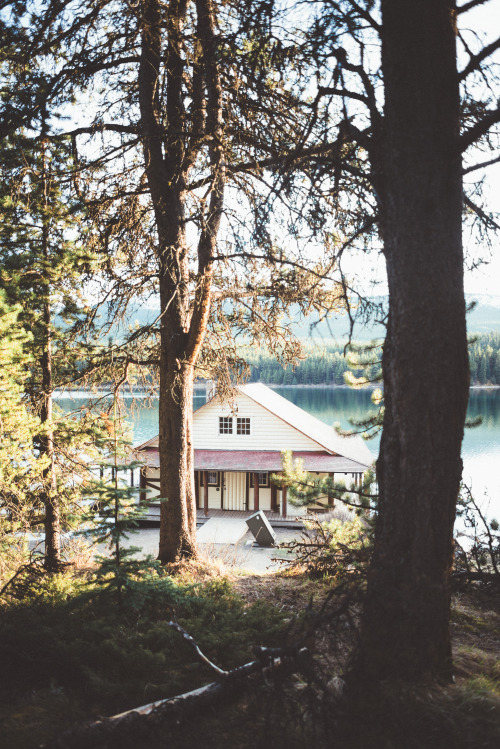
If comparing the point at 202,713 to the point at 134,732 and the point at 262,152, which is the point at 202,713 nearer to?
the point at 134,732

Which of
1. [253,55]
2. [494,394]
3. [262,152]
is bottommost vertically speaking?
[494,394]

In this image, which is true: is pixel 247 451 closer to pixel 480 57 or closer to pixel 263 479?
pixel 263 479

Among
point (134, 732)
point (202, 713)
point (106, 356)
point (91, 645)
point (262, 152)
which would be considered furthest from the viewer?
point (106, 356)

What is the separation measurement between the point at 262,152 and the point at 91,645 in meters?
6.33

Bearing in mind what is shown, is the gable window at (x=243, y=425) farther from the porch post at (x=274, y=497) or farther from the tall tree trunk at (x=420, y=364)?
the tall tree trunk at (x=420, y=364)

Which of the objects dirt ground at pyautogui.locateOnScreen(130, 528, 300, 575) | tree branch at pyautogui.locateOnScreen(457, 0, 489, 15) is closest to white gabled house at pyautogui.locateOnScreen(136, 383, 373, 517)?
dirt ground at pyautogui.locateOnScreen(130, 528, 300, 575)

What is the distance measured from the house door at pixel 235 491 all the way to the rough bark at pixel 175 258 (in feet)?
62.4

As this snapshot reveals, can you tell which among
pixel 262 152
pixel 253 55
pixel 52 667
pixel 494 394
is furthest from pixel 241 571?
pixel 494 394

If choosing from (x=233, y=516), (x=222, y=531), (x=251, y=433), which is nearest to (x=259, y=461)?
(x=251, y=433)

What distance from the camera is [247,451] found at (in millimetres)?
26156

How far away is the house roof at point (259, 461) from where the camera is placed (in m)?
23.3

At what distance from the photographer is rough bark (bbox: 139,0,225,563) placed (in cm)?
750

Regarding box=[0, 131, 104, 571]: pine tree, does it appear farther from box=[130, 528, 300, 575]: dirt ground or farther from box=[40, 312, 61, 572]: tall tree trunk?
box=[130, 528, 300, 575]: dirt ground

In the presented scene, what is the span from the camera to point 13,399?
7277 mm
